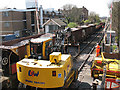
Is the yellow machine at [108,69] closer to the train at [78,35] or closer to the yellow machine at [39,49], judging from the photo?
the yellow machine at [39,49]

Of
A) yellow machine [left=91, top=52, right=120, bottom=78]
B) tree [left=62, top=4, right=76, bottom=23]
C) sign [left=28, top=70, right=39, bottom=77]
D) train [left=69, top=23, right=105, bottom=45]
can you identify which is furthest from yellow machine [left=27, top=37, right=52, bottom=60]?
tree [left=62, top=4, right=76, bottom=23]

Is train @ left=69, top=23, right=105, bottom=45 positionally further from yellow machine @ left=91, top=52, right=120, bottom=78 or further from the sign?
the sign

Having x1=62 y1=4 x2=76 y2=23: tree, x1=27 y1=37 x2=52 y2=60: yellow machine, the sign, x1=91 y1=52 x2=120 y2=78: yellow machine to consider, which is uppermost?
x1=62 y1=4 x2=76 y2=23: tree

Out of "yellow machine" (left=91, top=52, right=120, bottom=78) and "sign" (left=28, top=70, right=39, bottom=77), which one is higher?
"sign" (left=28, top=70, right=39, bottom=77)

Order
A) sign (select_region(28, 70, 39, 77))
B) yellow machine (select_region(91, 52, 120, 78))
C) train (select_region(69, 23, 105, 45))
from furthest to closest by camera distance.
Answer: train (select_region(69, 23, 105, 45)), yellow machine (select_region(91, 52, 120, 78)), sign (select_region(28, 70, 39, 77))

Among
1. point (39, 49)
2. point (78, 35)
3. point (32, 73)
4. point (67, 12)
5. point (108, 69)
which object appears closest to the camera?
point (32, 73)

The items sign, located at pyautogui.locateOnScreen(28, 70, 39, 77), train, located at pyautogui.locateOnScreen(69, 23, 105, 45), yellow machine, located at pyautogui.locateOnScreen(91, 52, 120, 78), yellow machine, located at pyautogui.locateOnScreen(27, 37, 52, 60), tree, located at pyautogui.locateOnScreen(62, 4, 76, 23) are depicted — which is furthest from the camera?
tree, located at pyautogui.locateOnScreen(62, 4, 76, 23)

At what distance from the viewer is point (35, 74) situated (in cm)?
569

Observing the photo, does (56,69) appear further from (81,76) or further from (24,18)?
(24,18)

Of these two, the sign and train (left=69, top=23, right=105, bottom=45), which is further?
train (left=69, top=23, right=105, bottom=45)

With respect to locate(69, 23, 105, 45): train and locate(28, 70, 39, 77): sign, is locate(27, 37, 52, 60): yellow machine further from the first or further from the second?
locate(69, 23, 105, 45): train

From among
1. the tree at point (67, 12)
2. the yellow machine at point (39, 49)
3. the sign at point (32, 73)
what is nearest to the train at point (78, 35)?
the yellow machine at point (39, 49)

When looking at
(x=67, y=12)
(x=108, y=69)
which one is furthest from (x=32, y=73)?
(x=67, y=12)

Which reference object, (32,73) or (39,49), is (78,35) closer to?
(39,49)
